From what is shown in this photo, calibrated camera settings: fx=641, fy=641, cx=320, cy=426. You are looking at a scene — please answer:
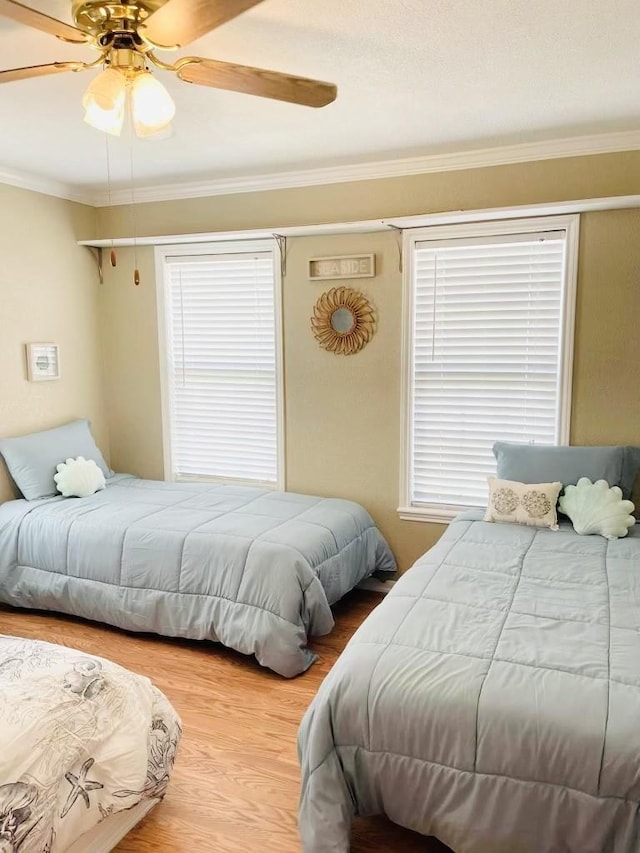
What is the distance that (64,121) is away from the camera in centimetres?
297

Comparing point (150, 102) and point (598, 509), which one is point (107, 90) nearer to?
point (150, 102)

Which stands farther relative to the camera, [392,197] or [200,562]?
[392,197]

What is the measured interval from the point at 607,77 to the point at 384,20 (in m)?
1.02

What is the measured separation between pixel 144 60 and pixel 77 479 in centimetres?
271

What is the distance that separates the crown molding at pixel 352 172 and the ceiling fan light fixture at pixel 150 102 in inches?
78.0

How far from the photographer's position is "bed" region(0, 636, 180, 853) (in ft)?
5.20

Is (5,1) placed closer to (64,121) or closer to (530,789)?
(64,121)

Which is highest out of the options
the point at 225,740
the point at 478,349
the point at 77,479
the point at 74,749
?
the point at 478,349

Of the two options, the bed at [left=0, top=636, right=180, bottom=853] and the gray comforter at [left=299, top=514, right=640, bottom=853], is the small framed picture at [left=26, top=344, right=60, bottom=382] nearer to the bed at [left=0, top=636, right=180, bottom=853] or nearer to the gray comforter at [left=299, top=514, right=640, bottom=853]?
the bed at [left=0, top=636, right=180, bottom=853]

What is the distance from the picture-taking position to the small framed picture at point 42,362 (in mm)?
4059

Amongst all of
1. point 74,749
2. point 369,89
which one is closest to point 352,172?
point 369,89

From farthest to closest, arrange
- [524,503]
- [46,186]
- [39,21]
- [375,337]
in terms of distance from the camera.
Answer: [46,186] → [375,337] → [524,503] → [39,21]

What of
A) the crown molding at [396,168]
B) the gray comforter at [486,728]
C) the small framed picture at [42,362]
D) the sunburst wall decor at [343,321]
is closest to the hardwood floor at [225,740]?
the gray comforter at [486,728]

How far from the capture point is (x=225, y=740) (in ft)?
8.38
